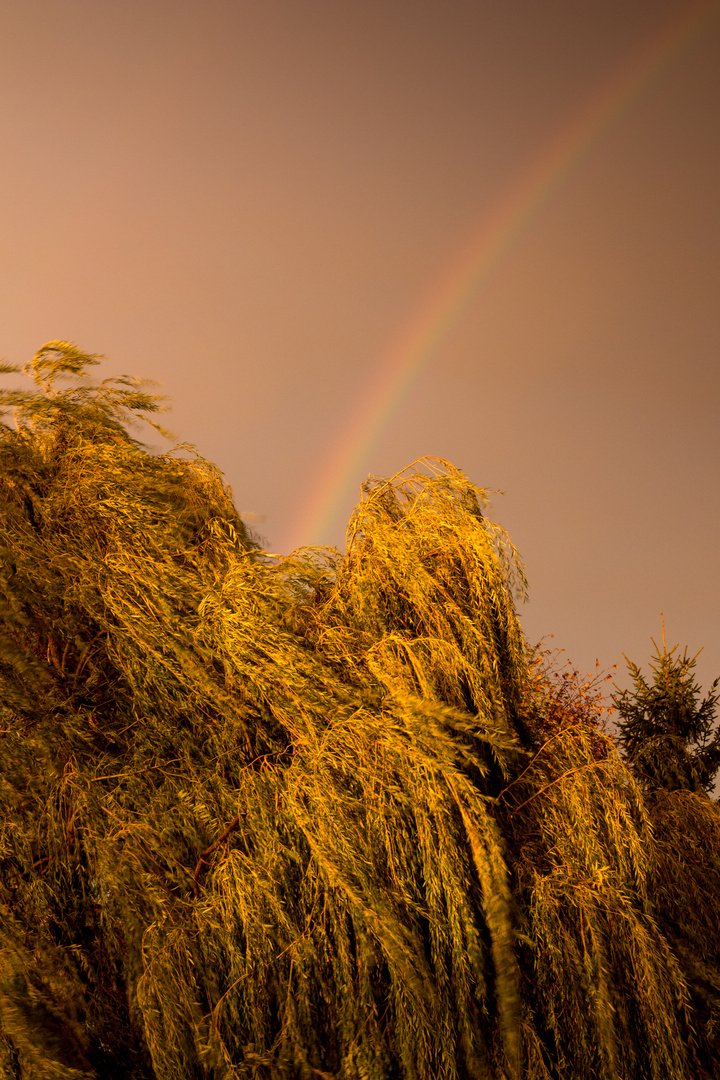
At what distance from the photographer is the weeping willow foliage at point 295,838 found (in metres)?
4.64

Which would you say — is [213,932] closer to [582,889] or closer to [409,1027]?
[409,1027]

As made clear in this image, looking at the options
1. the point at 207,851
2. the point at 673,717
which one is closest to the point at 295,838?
the point at 207,851

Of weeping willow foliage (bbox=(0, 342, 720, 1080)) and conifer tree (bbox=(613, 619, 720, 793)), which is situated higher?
conifer tree (bbox=(613, 619, 720, 793))

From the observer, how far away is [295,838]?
4984 mm

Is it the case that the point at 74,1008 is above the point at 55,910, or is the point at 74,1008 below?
below

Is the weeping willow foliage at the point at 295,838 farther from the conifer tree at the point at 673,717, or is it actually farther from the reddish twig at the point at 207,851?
the conifer tree at the point at 673,717

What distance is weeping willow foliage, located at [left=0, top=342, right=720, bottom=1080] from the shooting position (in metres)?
4.64

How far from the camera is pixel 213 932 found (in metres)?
4.70

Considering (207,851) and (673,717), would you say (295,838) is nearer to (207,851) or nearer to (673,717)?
(207,851)

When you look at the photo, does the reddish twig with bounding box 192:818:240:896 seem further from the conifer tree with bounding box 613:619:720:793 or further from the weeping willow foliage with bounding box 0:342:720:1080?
the conifer tree with bounding box 613:619:720:793

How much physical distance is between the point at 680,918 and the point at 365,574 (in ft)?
9.69

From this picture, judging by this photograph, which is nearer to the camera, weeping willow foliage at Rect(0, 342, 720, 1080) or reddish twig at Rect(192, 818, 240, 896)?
weeping willow foliage at Rect(0, 342, 720, 1080)

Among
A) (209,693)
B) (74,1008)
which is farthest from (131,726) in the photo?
(74,1008)

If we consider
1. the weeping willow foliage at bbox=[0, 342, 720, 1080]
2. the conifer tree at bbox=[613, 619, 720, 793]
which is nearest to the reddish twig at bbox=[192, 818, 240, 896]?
the weeping willow foliage at bbox=[0, 342, 720, 1080]
